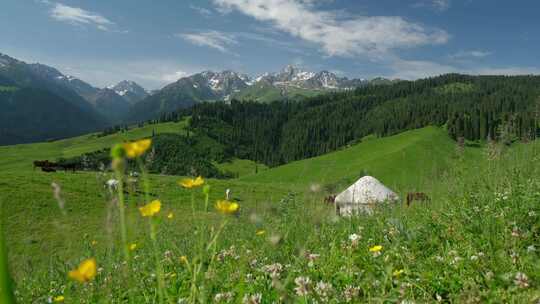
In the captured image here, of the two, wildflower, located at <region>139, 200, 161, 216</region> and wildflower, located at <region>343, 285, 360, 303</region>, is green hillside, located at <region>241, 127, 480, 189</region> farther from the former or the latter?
wildflower, located at <region>139, 200, 161, 216</region>

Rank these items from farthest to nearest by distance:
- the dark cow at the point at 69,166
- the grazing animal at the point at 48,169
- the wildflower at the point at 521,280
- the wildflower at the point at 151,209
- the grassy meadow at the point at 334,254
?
the grazing animal at the point at 48,169 < the dark cow at the point at 69,166 < the wildflower at the point at 521,280 < the grassy meadow at the point at 334,254 < the wildflower at the point at 151,209

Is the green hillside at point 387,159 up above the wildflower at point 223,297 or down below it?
below

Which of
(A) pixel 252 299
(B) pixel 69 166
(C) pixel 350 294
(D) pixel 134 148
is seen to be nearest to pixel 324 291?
(C) pixel 350 294

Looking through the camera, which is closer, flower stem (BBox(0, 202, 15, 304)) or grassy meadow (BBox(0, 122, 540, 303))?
flower stem (BBox(0, 202, 15, 304))

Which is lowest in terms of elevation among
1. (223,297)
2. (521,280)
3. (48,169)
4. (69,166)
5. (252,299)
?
(48,169)

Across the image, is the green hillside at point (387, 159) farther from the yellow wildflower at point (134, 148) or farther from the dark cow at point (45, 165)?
the yellow wildflower at point (134, 148)

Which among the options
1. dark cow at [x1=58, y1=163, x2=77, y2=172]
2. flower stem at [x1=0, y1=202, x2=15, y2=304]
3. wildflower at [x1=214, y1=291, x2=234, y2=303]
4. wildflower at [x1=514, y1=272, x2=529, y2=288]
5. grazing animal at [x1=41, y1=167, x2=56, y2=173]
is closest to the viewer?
flower stem at [x1=0, y1=202, x2=15, y2=304]

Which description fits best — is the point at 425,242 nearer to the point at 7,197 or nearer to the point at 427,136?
the point at 7,197

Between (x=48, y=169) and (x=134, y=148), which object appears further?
(x=48, y=169)

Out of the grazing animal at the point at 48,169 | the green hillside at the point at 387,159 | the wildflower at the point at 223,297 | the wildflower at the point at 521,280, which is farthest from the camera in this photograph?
the green hillside at the point at 387,159

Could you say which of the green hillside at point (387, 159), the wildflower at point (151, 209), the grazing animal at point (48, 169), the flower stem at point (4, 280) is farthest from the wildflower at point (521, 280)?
the green hillside at point (387, 159)

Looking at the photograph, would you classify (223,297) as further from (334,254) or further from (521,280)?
(521,280)

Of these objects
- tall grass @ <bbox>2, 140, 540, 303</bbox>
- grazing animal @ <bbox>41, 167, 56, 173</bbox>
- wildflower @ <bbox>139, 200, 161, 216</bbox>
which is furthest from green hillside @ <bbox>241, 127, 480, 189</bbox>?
wildflower @ <bbox>139, 200, 161, 216</bbox>

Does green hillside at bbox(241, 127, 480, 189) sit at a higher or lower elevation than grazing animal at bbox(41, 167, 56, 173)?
lower
